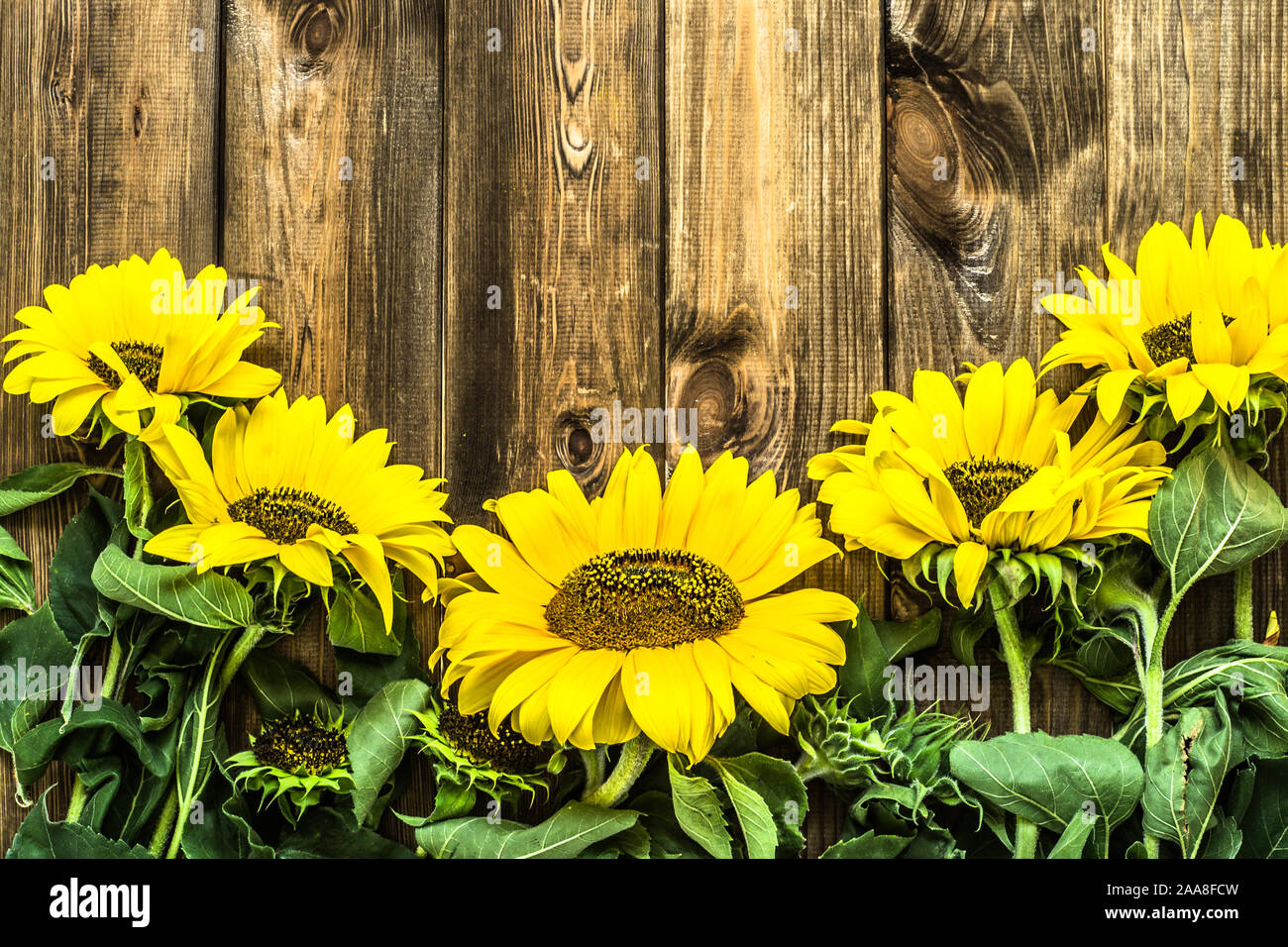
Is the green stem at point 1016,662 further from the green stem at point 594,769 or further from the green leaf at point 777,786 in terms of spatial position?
the green stem at point 594,769

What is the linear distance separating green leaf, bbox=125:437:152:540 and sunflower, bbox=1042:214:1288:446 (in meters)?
0.82

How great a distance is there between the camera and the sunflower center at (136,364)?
31.9 inches

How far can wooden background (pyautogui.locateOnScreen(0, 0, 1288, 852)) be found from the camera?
0.88 meters

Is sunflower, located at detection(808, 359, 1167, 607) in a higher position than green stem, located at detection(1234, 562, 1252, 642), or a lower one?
higher

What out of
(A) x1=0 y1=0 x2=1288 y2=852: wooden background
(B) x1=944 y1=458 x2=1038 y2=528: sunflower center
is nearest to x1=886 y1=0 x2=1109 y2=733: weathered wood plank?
(A) x1=0 y1=0 x2=1288 y2=852: wooden background

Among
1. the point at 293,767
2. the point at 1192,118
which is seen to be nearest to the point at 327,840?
the point at 293,767

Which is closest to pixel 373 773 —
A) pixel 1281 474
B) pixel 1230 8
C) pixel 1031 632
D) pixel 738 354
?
pixel 738 354

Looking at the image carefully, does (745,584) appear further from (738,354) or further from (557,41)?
(557,41)

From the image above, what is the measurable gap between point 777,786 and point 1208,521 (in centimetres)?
44

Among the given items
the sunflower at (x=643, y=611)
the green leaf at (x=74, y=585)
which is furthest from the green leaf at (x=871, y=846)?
the green leaf at (x=74, y=585)

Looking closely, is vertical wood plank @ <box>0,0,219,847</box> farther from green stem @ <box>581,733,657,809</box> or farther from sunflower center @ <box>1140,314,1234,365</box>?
sunflower center @ <box>1140,314,1234,365</box>

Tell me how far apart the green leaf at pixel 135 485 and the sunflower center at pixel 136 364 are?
0.17 feet

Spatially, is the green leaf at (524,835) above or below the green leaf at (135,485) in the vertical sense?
below
